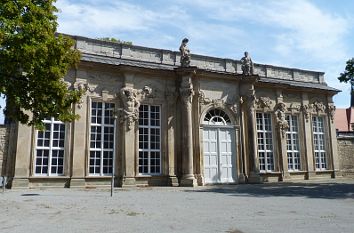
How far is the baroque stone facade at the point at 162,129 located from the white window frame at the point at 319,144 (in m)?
0.82

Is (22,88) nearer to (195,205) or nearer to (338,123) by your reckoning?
(195,205)

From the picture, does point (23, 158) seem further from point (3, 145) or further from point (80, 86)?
point (80, 86)

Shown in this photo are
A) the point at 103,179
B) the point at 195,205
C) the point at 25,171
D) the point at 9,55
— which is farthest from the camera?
the point at 103,179

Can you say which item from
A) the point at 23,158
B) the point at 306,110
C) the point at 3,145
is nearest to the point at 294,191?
the point at 306,110

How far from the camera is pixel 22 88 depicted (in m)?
10.8

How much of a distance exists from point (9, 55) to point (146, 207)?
5645 millimetres

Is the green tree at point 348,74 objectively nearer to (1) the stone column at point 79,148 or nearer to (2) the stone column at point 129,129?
(2) the stone column at point 129,129

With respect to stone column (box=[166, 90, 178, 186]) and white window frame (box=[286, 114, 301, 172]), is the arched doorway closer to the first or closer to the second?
stone column (box=[166, 90, 178, 186])

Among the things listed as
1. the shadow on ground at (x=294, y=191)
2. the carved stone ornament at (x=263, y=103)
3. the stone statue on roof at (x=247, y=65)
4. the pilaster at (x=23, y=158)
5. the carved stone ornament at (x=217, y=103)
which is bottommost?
the shadow on ground at (x=294, y=191)

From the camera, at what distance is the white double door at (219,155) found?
757 inches

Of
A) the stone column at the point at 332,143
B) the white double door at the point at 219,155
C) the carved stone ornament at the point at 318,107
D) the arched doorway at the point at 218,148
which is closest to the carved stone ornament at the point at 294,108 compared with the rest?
the carved stone ornament at the point at 318,107

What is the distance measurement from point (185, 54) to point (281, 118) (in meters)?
7.76

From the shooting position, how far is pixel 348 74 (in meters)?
19.0

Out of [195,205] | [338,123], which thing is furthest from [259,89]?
[338,123]
